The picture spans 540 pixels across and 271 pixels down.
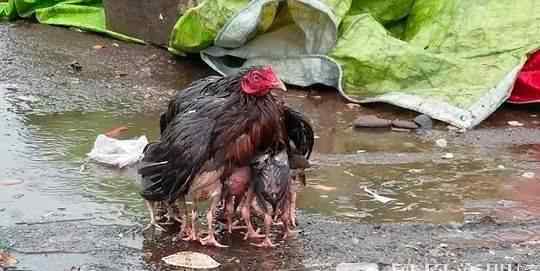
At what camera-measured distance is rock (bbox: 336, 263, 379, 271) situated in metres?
4.30

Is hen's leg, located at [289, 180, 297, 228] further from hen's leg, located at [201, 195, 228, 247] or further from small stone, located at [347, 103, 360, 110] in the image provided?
small stone, located at [347, 103, 360, 110]

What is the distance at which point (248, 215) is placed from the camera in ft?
14.9

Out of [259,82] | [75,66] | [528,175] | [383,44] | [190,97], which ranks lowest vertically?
[528,175]

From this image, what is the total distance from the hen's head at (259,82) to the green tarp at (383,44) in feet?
8.19

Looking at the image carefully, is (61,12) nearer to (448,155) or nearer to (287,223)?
(448,155)

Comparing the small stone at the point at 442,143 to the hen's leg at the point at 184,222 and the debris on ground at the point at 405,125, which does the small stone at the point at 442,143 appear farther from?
the hen's leg at the point at 184,222

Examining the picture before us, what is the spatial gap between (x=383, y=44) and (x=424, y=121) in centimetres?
86

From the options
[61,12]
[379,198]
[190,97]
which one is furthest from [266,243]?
[61,12]

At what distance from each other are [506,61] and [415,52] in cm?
63

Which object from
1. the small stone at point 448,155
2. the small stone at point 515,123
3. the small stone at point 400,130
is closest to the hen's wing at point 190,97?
the small stone at point 448,155

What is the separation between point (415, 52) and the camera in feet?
23.0

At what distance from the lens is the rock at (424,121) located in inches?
254

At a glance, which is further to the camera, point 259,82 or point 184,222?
point 184,222

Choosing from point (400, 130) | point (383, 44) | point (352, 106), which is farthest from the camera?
point (383, 44)
